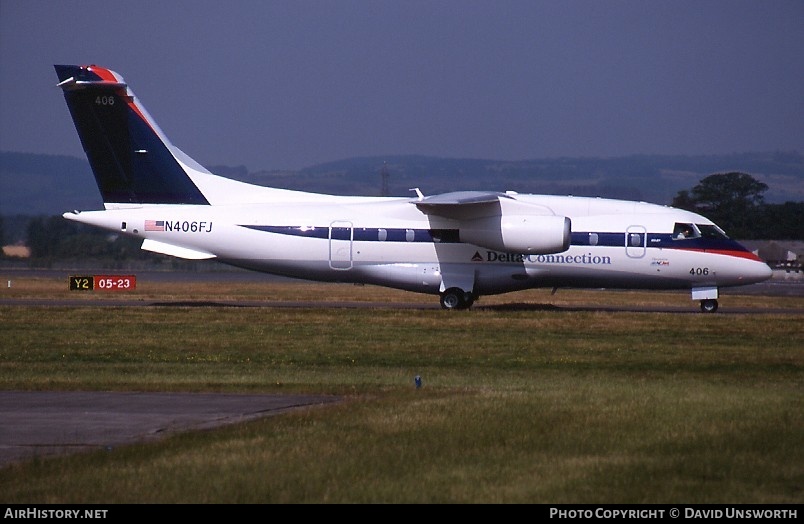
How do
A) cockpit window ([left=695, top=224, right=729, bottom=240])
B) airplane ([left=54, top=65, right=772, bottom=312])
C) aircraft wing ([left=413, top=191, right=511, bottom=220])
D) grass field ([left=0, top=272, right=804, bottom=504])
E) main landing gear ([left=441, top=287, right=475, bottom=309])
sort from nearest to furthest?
grass field ([left=0, top=272, right=804, bottom=504])
aircraft wing ([left=413, top=191, right=511, bottom=220])
airplane ([left=54, top=65, right=772, bottom=312])
main landing gear ([left=441, top=287, right=475, bottom=309])
cockpit window ([left=695, top=224, right=729, bottom=240])

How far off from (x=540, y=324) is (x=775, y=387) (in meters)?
12.6

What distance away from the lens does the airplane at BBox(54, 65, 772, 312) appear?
111 ft

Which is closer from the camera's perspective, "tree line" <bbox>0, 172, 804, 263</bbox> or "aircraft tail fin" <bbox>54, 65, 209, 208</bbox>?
"aircraft tail fin" <bbox>54, 65, 209, 208</bbox>

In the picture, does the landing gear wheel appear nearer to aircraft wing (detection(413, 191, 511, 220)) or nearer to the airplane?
the airplane

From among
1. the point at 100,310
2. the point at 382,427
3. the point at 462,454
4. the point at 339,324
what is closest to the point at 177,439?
the point at 382,427

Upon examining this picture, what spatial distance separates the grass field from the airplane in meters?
2.02

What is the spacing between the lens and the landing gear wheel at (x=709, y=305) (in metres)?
34.8

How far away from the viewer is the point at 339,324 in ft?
95.7

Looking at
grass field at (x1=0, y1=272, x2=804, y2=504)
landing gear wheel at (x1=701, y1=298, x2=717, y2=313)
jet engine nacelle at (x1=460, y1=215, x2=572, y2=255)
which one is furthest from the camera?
landing gear wheel at (x1=701, y1=298, x2=717, y2=313)

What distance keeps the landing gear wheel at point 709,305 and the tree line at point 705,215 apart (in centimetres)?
7259

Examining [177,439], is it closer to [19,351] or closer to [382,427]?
[382,427]

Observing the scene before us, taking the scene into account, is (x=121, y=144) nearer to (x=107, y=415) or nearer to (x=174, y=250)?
(x=174, y=250)

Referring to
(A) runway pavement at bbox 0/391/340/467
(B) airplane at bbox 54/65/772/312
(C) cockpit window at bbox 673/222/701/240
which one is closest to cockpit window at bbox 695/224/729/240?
(B) airplane at bbox 54/65/772/312
